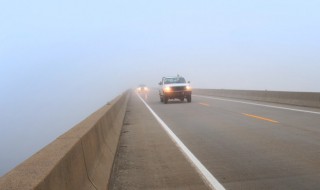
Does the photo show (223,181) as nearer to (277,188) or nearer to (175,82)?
(277,188)

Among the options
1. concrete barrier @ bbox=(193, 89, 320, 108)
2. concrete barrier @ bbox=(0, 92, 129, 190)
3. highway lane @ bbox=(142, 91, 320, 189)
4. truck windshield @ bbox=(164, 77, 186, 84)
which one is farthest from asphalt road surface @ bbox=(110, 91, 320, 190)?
truck windshield @ bbox=(164, 77, 186, 84)

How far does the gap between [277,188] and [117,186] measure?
251cm

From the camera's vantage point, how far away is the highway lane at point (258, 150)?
25.8ft

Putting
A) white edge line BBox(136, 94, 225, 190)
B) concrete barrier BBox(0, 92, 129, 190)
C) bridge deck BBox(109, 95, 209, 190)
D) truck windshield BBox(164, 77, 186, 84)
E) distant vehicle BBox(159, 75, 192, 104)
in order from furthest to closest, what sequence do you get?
truck windshield BBox(164, 77, 186, 84)
distant vehicle BBox(159, 75, 192, 104)
bridge deck BBox(109, 95, 209, 190)
white edge line BBox(136, 94, 225, 190)
concrete barrier BBox(0, 92, 129, 190)

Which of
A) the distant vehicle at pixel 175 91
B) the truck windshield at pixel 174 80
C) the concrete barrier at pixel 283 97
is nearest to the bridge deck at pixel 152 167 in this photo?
the concrete barrier at pixel 283 97

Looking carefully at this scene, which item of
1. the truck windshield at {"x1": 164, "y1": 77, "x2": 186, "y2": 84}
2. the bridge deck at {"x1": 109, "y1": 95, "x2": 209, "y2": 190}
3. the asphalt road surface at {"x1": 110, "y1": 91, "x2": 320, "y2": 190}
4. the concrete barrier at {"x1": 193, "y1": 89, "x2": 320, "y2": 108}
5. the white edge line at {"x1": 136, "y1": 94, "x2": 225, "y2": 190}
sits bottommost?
→ the bridge deck at {"x1": 109, "y1": 95, "x2": 209, "y2": 190}

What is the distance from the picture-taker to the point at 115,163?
994cm

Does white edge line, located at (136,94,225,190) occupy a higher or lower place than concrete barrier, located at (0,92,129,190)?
lower

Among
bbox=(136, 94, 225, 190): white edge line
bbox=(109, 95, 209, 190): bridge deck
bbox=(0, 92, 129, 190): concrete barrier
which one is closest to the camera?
bbox=(0, 92, 129, 190): concrete barrier

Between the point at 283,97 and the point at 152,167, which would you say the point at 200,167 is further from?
the point at 283,97

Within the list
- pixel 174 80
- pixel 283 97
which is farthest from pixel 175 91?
pixel 283 97

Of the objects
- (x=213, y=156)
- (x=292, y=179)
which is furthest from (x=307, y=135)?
(x=292, y=179)

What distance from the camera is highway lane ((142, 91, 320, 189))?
25.8 feet

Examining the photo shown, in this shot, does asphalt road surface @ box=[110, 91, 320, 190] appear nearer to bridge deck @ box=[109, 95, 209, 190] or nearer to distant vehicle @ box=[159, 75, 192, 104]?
bridge deck @ box=[109, 95, 209, 190]
